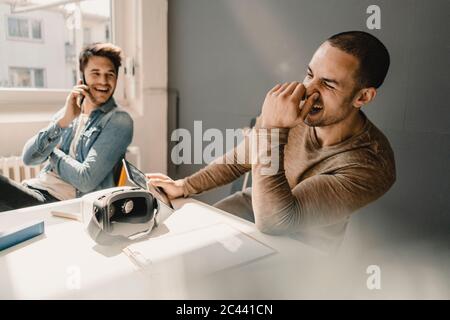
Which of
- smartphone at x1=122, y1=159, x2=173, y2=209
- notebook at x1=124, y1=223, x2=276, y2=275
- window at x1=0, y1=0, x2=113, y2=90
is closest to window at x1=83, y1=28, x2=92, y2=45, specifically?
window at x1=0, y1=0, x2=113, y2=90

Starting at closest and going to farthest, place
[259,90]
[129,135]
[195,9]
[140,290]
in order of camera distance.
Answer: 1. [140,290]
2. [259,90]
3. [129,135]
4. [195,9]

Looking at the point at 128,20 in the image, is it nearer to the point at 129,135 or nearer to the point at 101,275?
the point at 129,135

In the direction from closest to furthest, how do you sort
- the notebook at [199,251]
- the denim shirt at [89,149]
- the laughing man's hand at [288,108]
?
the notebook at [199,251] → the laughing man's hand at [288,108] → the denim shirt at [89,149]

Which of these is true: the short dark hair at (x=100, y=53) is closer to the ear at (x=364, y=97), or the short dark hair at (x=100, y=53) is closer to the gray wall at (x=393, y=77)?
the gray wall at (x=393, y=77)

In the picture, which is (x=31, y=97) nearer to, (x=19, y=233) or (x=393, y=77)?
(x=19, y=233)

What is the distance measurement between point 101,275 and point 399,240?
0.77 m

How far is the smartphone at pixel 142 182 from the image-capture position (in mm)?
1245

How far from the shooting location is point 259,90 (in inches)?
55.8

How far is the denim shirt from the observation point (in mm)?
1585

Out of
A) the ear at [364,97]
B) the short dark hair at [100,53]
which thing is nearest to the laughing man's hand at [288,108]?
the ear at [364,97]

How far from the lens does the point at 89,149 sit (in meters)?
1.63

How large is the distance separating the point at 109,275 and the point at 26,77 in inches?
58.9

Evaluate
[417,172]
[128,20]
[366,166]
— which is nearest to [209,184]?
[366,166]

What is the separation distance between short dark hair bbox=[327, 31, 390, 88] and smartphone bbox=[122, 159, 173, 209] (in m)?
0.74
